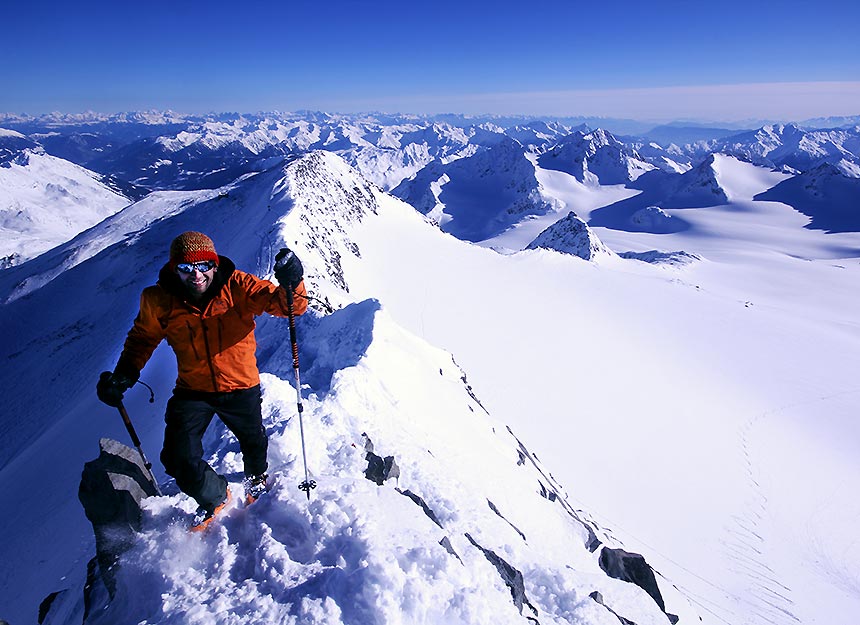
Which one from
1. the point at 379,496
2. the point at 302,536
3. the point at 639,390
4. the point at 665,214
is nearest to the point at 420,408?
the point at 379,496

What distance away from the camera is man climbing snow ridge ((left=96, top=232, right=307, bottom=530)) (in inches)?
175

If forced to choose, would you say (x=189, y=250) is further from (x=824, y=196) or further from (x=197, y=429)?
(x=824, y=196)

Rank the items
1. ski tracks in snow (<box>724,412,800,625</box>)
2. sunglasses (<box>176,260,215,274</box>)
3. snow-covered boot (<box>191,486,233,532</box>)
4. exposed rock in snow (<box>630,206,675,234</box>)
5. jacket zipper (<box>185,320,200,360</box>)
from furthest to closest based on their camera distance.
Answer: exposed rock in snow (<box>630,206,675,234</box>)
ski tracks in snow (<box>724,412,800,625</box>)
snow-covered boot (<box>191,486,233,532</box>)
jacket zipper (<box>185,320,200,360</box>)
sunglasses (<box>176,260,215,274</box>)

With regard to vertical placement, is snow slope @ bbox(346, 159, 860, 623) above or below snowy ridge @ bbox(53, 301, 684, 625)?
below

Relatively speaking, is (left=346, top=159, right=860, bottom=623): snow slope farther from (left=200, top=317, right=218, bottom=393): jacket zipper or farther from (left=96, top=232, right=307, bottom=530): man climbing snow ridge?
(left=200, top=317, right=218, bottom=393): jacket zipper

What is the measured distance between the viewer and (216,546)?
197 inches

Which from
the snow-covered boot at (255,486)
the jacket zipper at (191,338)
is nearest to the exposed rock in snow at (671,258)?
the snow-covered boot at (255,486)

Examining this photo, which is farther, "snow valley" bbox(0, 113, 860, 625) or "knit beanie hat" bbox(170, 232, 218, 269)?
"snow valley" bbox(0, 113, 860, 625)

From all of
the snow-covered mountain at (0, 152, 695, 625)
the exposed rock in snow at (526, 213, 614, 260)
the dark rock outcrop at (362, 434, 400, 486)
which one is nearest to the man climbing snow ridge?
the snow-covered mountain at (0, 152, 695, 625)

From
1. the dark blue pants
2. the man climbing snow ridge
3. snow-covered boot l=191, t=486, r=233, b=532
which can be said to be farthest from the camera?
snow-covered boot l=191, t=486, r=233, b=532

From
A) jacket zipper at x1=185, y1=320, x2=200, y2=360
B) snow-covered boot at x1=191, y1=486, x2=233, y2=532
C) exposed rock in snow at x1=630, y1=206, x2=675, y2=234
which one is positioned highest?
jacket zipper at x1=185, y1=320, x2=200, y2=360

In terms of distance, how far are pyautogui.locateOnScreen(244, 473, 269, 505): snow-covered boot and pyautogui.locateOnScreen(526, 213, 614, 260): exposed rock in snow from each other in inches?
3414

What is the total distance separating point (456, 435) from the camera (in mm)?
12250

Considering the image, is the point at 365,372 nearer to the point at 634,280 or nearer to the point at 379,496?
the point at 379,496
